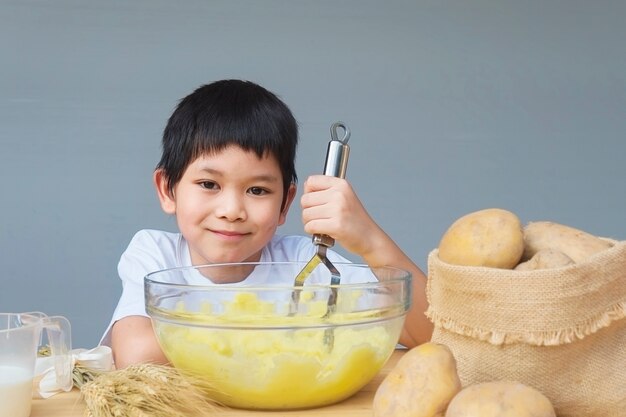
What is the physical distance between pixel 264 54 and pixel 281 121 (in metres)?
1.24

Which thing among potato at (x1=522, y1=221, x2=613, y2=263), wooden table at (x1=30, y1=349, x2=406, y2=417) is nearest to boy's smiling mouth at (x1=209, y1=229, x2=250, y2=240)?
wooden table at (x1=30, y1=349, x2=406, y2=417)

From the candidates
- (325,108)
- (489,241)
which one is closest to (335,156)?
(489,241)

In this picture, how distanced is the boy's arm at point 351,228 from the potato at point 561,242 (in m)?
0.39

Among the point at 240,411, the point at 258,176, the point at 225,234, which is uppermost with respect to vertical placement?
the point at 258,176

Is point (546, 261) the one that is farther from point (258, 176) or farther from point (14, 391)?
point (258, 176)

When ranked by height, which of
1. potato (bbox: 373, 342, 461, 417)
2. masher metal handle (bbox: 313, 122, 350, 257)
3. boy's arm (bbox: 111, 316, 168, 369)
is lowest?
boy's arm (bbox: 111, 316, 168, 369)

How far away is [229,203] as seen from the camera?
1.43 metres

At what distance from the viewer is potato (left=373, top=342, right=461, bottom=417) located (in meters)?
0.76

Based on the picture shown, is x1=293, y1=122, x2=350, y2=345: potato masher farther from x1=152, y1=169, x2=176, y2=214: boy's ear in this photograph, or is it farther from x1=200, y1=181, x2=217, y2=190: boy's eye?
x1=152, y1=169, x2=176, y2=214: boy's ear

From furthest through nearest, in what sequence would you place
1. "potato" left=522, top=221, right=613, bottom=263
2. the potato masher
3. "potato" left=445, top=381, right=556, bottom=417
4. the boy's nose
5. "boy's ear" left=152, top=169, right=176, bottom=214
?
"boy's ear" left=152, top=169, right=176, bottom=214 → the boy's nose → the potato masher → "potato" left=522, top=221, right=613, bottom=263 → "potato" left=445, top=381, right=556, bottom=417

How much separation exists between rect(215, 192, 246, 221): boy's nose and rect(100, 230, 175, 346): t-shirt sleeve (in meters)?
0.19

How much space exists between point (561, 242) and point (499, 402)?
20 cm

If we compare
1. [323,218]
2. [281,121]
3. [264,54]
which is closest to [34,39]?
[264,54]

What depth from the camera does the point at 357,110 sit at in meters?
2.80
